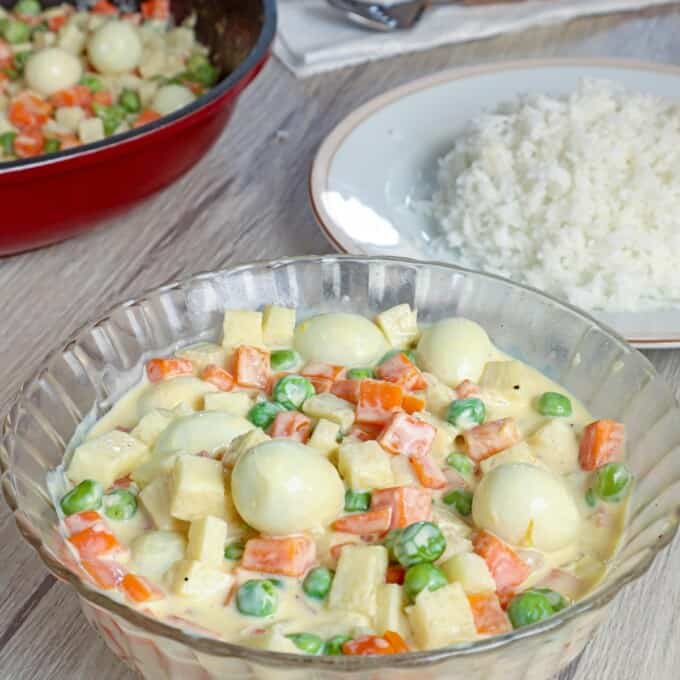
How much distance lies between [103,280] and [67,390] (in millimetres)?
557

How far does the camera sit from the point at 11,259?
1.93m

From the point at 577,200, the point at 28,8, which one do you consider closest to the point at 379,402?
the point at 577,200

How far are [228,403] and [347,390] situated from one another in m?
0.14

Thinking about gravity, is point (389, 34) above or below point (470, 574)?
below

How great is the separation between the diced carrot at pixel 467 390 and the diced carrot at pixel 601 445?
152 millimetres

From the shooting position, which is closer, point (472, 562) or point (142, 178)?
point (472, 562)

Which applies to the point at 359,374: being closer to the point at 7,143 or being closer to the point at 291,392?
the point at 291,392

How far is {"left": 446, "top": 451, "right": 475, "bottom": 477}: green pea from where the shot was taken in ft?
4.27

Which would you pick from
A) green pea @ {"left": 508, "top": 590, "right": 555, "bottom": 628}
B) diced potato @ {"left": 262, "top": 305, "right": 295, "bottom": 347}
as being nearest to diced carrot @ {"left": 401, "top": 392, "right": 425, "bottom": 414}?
diced potato @ {"left": 262, "top": 305, "right": 295, "bottom": 347}

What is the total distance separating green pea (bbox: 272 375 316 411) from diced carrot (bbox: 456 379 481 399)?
7.3 inches

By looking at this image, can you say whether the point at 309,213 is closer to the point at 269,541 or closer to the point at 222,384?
the point at 222,384

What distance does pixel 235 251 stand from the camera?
6.47ft

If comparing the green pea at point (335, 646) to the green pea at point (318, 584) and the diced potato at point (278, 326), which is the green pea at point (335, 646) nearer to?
the green pea at point (318, 584)

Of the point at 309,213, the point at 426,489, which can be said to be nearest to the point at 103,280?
the point at 309,213
